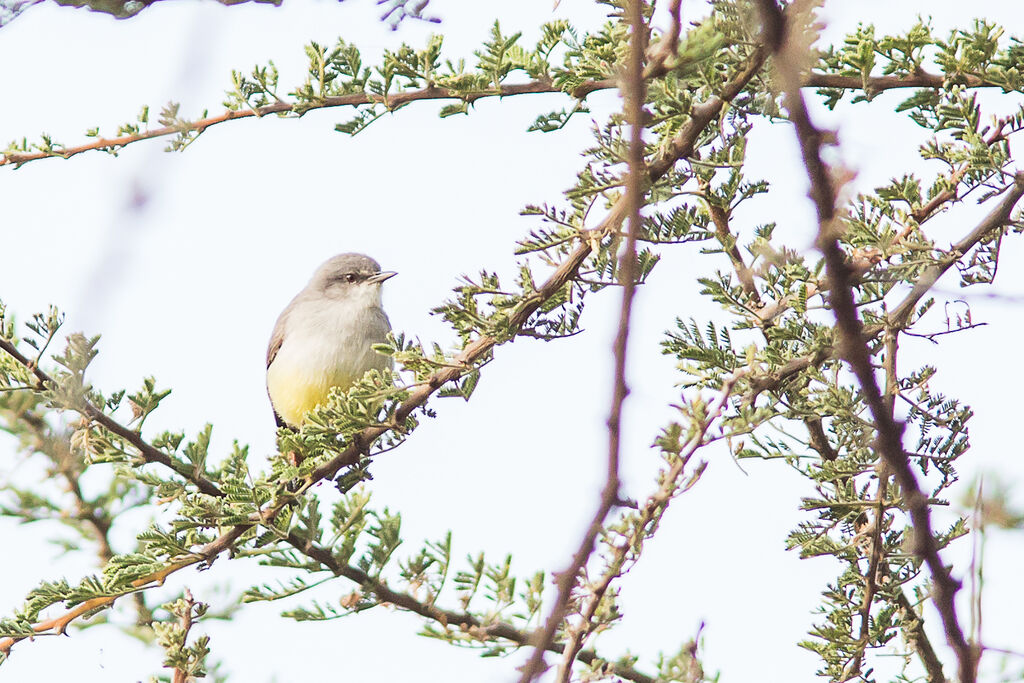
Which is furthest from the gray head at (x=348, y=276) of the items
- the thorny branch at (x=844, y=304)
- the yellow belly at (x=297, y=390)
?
the thorny branch at (x=844, y=304)

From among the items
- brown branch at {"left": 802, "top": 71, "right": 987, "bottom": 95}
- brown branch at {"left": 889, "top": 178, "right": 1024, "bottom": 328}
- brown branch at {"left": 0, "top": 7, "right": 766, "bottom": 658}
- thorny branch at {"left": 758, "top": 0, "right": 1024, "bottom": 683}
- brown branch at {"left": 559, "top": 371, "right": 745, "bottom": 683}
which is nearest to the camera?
thorny branch at {"left": 758, "top": 0, "right": 1024, "bottom": 683}

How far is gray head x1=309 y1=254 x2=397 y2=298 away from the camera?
7.70 metres

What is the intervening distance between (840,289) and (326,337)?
19.6ft

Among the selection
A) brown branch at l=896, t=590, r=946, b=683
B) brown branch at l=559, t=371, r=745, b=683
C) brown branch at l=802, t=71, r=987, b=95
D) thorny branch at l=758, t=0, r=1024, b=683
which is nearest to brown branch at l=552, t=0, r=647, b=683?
thorny branch at l=758, t=0, r=1024, b=683

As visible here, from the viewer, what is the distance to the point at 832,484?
344 cm

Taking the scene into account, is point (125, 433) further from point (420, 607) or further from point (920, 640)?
point (920, 640)

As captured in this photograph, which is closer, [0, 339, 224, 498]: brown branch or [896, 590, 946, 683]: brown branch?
A: [0, 339, 224, 498]: brown branch

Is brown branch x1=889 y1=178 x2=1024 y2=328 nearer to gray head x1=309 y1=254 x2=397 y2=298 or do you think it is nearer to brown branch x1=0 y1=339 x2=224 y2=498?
brown branch x1=0 y1=339 x2=224 y2=498

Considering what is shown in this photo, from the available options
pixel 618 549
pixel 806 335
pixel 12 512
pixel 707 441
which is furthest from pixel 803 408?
pixel 12 512

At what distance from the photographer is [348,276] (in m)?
7.88

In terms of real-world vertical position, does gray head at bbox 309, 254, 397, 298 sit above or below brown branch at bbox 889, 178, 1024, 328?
above

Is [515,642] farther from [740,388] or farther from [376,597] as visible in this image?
[740,388]

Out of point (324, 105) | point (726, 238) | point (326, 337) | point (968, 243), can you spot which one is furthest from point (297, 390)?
point (968, 243)

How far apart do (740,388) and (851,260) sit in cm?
50
